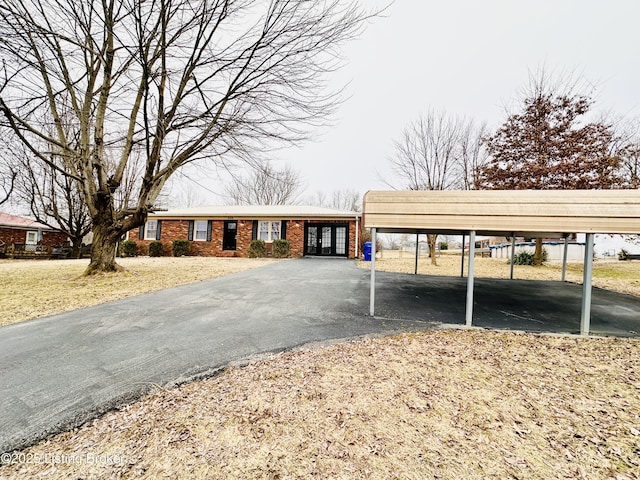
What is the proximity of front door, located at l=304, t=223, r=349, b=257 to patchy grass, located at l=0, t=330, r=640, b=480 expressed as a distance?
1352cm

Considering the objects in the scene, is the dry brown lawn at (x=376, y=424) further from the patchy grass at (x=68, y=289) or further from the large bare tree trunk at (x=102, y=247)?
the large bare tree trunk at (x=102, y=247)

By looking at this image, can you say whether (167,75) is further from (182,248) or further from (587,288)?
(182,248)

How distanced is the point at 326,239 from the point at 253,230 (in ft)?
14.7

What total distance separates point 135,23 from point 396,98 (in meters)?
10.5

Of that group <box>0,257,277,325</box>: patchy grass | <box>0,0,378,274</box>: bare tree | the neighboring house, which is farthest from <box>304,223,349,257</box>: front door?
the neighboring house

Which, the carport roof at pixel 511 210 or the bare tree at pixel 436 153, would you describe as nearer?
the carport roof at pixel 511 210

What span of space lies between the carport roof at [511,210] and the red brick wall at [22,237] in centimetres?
2732

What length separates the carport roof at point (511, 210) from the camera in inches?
140

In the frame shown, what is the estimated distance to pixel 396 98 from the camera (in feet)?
41.9

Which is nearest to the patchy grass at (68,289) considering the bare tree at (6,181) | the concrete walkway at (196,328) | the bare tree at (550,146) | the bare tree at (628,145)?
the concrete walkway at (196,328)

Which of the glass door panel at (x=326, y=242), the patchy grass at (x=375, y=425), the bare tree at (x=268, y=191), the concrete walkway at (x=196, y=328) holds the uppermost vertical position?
the bare tree at (x=268, y=191)

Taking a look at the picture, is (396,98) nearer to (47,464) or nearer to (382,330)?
(382,330)

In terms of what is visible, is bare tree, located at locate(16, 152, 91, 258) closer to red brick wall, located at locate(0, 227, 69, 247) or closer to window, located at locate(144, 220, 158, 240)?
red brick wall, located at locate(0, 227, 69, 247)

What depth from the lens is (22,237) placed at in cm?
2039
